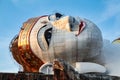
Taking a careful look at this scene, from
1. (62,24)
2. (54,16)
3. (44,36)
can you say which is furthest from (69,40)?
(54,16)

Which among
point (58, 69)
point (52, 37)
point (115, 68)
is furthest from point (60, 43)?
point (58, 69)

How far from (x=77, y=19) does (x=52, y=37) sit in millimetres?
3071

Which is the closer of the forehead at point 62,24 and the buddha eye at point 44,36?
the buddha eye at point 44,36

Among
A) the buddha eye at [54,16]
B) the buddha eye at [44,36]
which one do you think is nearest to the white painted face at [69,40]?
the buddha eye at [44,36]

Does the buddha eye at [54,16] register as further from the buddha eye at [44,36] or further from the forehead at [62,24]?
the buddha eye at [44,36]

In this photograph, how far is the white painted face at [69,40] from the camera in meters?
28.9

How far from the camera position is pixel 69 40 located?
28.9m

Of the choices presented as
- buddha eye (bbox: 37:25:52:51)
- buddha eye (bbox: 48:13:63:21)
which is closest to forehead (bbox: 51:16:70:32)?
buddha eye (bbox: 48:13:63:21)

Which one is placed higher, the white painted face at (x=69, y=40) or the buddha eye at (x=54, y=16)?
the buddha eye at (x=54, y=16)

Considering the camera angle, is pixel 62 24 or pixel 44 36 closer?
pixel 44 36

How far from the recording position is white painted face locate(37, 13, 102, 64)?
28.9 meters

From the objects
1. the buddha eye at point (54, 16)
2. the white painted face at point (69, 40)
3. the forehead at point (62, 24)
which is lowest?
the white painted face at point (69, 40)

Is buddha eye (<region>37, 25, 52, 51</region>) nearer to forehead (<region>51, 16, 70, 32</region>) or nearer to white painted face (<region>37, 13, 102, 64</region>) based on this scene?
white painted face (<region>37, 13, 102, 64</region>)

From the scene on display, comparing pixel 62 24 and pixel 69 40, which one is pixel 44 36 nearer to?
pixel 62 24
